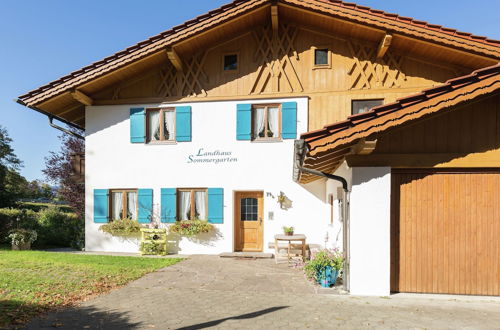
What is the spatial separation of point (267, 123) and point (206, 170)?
2.57 meters

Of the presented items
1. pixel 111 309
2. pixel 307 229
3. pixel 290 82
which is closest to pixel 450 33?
pixel 290 82

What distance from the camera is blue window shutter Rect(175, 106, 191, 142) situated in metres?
10.2

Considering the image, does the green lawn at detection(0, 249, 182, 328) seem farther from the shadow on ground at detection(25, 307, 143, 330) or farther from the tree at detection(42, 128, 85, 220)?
the tree at detection(42, 128, 85, 220)

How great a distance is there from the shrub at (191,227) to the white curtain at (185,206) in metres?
0.25

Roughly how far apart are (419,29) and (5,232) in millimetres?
15239

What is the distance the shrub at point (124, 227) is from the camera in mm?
10117

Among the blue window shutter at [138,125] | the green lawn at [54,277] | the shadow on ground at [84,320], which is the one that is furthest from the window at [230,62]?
the shadow on ground at [84,320]

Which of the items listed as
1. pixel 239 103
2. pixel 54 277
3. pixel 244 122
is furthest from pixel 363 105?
pixel 54 277

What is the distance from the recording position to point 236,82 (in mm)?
10141

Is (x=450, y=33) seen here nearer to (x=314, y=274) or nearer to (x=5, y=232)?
(x=314, y=274)

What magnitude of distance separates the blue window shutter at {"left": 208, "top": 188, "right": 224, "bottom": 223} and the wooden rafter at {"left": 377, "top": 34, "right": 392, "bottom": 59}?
6.65 m

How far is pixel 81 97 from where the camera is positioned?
33.3ft

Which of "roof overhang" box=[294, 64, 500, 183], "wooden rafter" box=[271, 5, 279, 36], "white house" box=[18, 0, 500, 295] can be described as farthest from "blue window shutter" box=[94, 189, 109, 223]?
"roof overhang" box=[294, 64, 500, 183]

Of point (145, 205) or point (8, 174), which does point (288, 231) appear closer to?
point (145, 205)
